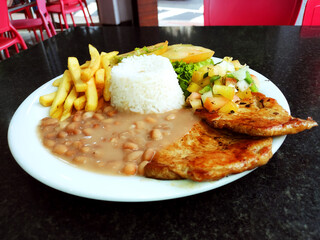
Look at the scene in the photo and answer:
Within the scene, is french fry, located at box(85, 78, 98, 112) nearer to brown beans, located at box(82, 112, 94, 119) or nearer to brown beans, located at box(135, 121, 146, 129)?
brown beans, located at box(82, 112, 94, 119)

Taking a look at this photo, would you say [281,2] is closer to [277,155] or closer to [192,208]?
[277,155]

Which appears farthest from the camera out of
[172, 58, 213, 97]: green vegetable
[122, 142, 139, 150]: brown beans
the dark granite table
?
[172, 58, 213, 97]: green vegetable

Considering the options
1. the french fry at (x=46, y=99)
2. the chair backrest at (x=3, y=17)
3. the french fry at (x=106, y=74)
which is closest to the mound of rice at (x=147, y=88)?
the french fry at (x=106, y=74)

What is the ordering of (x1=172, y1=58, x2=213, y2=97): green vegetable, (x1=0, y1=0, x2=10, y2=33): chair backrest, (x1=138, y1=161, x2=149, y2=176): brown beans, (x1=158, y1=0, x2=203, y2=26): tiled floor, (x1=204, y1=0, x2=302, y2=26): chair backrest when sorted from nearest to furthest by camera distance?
(x1=138, y1=161, x2=149, y2=176): brown beans, (x1=172, y1=58, x2=213, y2=97): green vegetable, (x1=204, y1=0, x2=302, y2=26): chair backrest, (x1=0, y1=0, x2=10, y2=33): chair backrest, (x1=158, y1=0, x2=203, y2=26): tiled floor

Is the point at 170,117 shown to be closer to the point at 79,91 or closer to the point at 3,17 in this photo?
the point at 79,91

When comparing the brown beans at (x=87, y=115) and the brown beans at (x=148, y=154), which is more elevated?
the brown beans at (x=148, y=154)

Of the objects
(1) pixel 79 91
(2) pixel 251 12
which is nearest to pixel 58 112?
(1) pixel 79 91

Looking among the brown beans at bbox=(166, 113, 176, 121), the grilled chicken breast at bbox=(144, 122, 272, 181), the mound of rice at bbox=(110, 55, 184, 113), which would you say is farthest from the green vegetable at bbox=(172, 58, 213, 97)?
the grilled chicken breast at bbox=(144, 122, 272, 181)

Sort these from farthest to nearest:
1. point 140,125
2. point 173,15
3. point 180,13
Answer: point 180,13 < point 173,15 < point 140,125

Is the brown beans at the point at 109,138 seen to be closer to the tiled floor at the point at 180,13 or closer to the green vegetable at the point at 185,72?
the green vegetable at the point at 185,72
